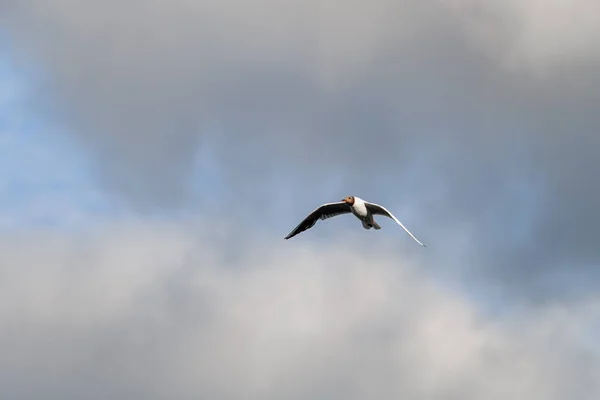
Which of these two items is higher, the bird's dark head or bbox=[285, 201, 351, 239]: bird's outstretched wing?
bbox=[285, 201, 351, 239]: bird's outstretched wing

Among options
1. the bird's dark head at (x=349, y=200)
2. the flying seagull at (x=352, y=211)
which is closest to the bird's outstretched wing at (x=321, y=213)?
the flying seagull at (x=352, y=211)

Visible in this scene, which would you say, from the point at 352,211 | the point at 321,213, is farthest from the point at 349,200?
the point at 321,213

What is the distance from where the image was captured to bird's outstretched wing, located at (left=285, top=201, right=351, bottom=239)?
11069cm

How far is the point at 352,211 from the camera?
108m

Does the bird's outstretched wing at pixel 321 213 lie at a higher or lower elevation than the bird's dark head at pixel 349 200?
higher

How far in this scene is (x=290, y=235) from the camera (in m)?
110

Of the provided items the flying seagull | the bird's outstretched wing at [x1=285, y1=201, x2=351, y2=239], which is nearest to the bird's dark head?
the flying seagull

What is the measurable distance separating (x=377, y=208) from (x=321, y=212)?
8.15 meters

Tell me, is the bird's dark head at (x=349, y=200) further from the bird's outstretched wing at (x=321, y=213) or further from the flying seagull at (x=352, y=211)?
the bird's outstretched wing at (x=321, y=213)

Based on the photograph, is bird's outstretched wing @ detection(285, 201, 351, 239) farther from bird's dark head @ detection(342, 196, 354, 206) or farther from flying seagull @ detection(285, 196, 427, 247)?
bird's dark head @ detection(342, 196, 354, 206)

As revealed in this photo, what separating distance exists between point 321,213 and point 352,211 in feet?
18.6

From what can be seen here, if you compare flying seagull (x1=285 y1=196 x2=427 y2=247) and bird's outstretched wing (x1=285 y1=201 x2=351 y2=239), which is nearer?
flying seagull (x1=285 y1=196 x2=427 y2=247)

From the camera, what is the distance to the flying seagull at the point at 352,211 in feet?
344

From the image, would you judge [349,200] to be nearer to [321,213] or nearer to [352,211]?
[352,211]
